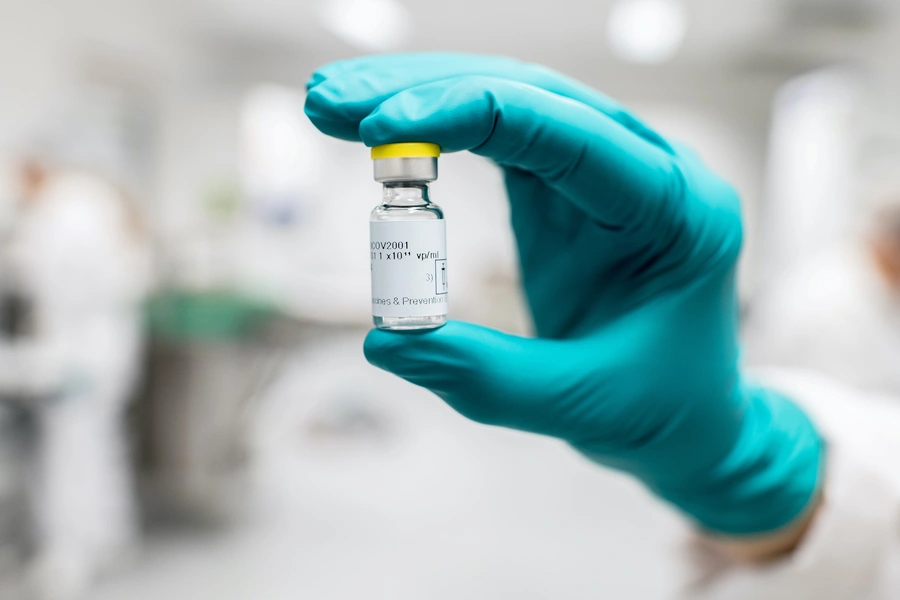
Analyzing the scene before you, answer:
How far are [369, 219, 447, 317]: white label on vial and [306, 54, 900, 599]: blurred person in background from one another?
3 cm

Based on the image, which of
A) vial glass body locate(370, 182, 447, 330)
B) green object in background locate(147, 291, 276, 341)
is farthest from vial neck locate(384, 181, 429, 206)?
green object in background locate(147, 291, 276, 341)

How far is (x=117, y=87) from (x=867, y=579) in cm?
315

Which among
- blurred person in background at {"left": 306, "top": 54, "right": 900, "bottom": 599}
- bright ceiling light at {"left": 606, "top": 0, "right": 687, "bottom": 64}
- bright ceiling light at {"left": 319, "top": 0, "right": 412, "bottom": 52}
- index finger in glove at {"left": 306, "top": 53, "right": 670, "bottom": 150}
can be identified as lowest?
blurred person in background at {"left": 306, "top": 54, "right": 900, "bottom": 599}

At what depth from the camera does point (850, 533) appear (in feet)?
2.12

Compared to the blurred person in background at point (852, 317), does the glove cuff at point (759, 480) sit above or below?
below

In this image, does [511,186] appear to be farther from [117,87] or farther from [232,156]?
[232,156]

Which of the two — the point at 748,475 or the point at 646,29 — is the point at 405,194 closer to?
the point at 748,475

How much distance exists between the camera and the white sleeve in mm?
644

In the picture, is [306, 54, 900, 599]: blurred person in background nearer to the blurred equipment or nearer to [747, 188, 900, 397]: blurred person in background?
[747, 188, 900, 397]: blurred person in background

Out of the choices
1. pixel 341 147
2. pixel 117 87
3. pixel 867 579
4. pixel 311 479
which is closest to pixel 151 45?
pixel 117 87

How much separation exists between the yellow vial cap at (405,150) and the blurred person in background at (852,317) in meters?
1.20

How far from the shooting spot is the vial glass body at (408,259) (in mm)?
448

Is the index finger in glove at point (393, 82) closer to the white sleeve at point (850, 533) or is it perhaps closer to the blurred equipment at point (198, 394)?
the white sleeve at point (850, 533)

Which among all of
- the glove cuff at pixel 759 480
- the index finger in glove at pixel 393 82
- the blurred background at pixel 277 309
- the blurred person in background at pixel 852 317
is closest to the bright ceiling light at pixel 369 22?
the blurred background at pixel 277 309
